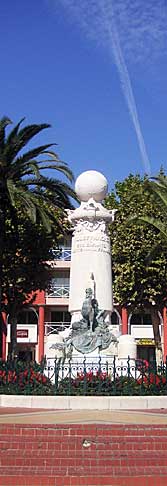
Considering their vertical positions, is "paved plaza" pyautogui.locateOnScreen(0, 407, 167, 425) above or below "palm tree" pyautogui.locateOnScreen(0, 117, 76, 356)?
below

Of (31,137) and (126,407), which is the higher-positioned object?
(31,137)

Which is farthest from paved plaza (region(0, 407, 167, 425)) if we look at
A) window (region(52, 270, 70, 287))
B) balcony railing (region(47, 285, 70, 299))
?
window (region(52, 270, 70, 287))

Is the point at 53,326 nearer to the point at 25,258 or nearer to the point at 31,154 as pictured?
the point at 25,258

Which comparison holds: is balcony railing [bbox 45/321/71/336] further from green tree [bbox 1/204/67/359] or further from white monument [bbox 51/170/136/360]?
white monument [bbox 51/170/136/360]

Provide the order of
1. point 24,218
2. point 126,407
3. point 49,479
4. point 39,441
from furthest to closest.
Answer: point 24,218 < point 126,407 < point 39,441 < point 49,479

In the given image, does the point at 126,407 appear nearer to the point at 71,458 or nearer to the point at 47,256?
the point at 71,458

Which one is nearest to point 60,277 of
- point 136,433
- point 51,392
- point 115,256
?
point 115,256

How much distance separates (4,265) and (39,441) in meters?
17.9

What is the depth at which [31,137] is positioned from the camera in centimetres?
2172

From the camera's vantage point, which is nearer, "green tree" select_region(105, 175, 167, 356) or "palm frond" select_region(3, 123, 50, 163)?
"palm frond" select_region(3, 123, 50, 163)

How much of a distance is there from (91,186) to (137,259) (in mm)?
9261

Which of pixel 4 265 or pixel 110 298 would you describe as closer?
pixel 110 298

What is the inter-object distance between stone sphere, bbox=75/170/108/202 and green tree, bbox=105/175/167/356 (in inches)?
300

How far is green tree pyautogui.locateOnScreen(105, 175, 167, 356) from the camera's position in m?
28.5
